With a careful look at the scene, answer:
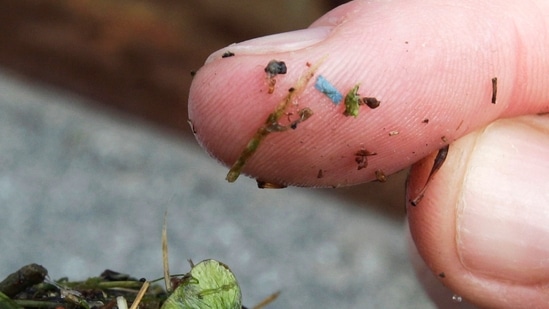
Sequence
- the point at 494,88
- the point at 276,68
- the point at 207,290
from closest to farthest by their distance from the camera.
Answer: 1. the point at 207,290
2. the point at 276,68
3. the point at 494,88

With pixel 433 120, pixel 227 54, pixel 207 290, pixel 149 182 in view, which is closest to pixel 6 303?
pixel 207 290

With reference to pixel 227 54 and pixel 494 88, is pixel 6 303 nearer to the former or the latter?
pixel 227 54

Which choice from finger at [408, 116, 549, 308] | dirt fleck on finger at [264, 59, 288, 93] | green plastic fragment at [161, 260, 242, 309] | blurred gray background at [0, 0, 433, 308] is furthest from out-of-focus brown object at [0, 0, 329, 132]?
green plastic fragment at [161, 260, 242, 309]

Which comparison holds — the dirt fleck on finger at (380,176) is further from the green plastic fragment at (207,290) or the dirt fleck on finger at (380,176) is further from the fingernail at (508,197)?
the green plastic fragment at (207,290)

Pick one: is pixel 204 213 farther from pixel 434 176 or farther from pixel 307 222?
pixel 434 176

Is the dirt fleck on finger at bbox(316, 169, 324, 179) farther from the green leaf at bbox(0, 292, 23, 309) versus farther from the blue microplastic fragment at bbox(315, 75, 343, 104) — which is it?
the green leaf at bbox(0, 292, 23, 309)

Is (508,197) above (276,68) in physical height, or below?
below

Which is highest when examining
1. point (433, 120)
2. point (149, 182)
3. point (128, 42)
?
point (433, 120)
